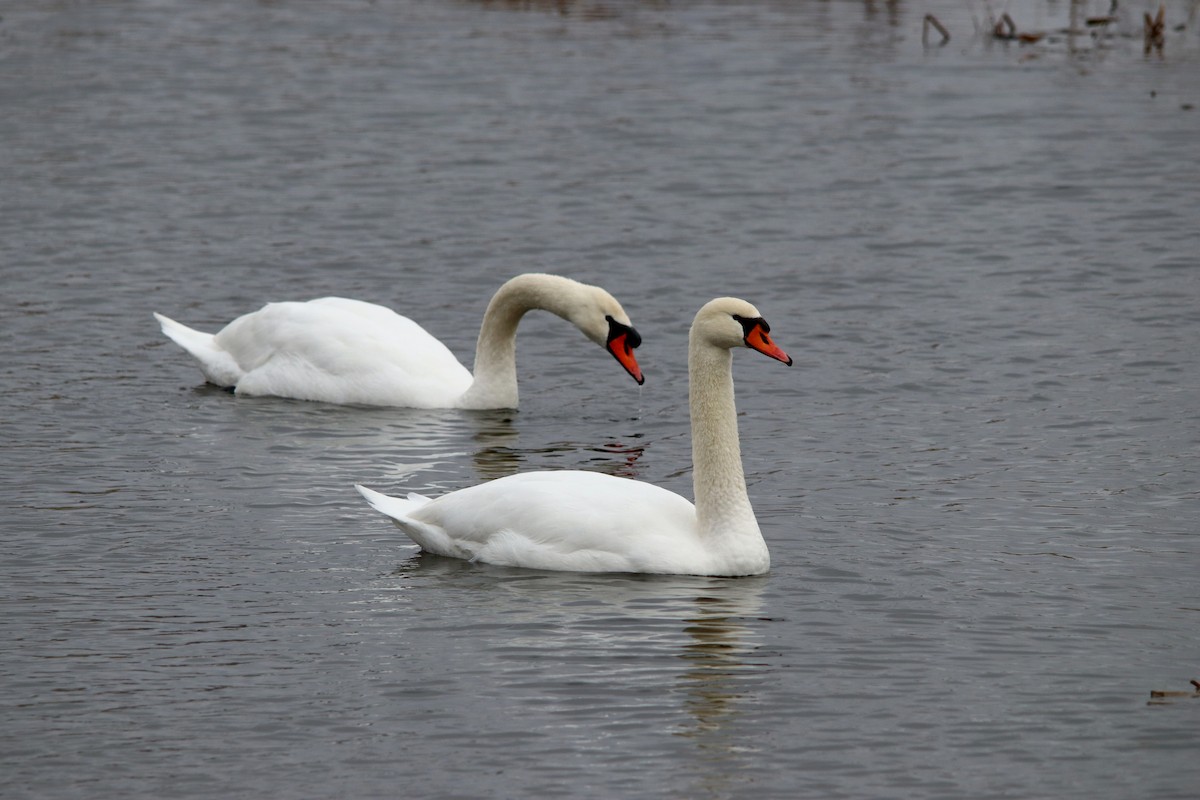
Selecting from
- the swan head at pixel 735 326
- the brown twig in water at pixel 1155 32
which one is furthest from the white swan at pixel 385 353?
the brown twig in water at pixel 1155 32

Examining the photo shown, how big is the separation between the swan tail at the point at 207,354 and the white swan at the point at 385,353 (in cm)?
1

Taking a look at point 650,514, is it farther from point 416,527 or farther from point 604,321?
point 604,321

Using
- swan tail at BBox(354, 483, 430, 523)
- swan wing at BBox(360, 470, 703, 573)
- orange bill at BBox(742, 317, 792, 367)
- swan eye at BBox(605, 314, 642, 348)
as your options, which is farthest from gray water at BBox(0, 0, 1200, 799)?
orange bill at BBox(742, 317, 792, 367)

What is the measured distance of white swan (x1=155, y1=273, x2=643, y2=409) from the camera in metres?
15.1

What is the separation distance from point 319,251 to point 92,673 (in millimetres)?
10989

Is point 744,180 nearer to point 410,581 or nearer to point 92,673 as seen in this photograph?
point 410,581

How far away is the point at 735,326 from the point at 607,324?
13.2ft

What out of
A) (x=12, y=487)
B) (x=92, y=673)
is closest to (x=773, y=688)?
(x=92, y=673)

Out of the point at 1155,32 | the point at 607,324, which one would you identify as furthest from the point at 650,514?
the point at 1155,32

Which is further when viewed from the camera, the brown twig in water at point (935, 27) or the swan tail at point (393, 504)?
the brown twig in water at point (935, 27)

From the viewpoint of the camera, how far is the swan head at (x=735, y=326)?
10.7 metres

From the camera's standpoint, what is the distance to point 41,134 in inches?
992

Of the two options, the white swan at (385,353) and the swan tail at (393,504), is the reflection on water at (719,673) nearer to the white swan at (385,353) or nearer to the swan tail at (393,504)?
the swan tail at (393,504)

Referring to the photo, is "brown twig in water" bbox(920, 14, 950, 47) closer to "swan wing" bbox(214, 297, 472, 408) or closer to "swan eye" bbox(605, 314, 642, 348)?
"swan wing" bbox(214, 297, 472, 408)
